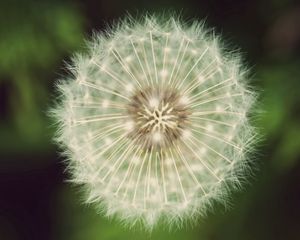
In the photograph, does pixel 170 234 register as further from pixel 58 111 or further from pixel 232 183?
pixel 58 111

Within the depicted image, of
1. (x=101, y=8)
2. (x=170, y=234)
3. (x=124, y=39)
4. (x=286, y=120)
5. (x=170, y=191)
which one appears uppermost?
(x=101, y=8)

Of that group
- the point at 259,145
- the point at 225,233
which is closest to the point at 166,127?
the point at 259,145

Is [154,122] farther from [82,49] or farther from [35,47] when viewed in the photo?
[35,47]

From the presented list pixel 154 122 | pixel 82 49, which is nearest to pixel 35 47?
pixel 82 49

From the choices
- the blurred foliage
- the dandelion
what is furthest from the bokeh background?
the dandelion

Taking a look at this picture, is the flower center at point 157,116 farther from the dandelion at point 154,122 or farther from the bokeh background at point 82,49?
the bokeh background at point 82,49

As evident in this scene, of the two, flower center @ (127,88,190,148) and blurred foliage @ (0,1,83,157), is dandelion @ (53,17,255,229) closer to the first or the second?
flower center @ (127,88,190,148)
